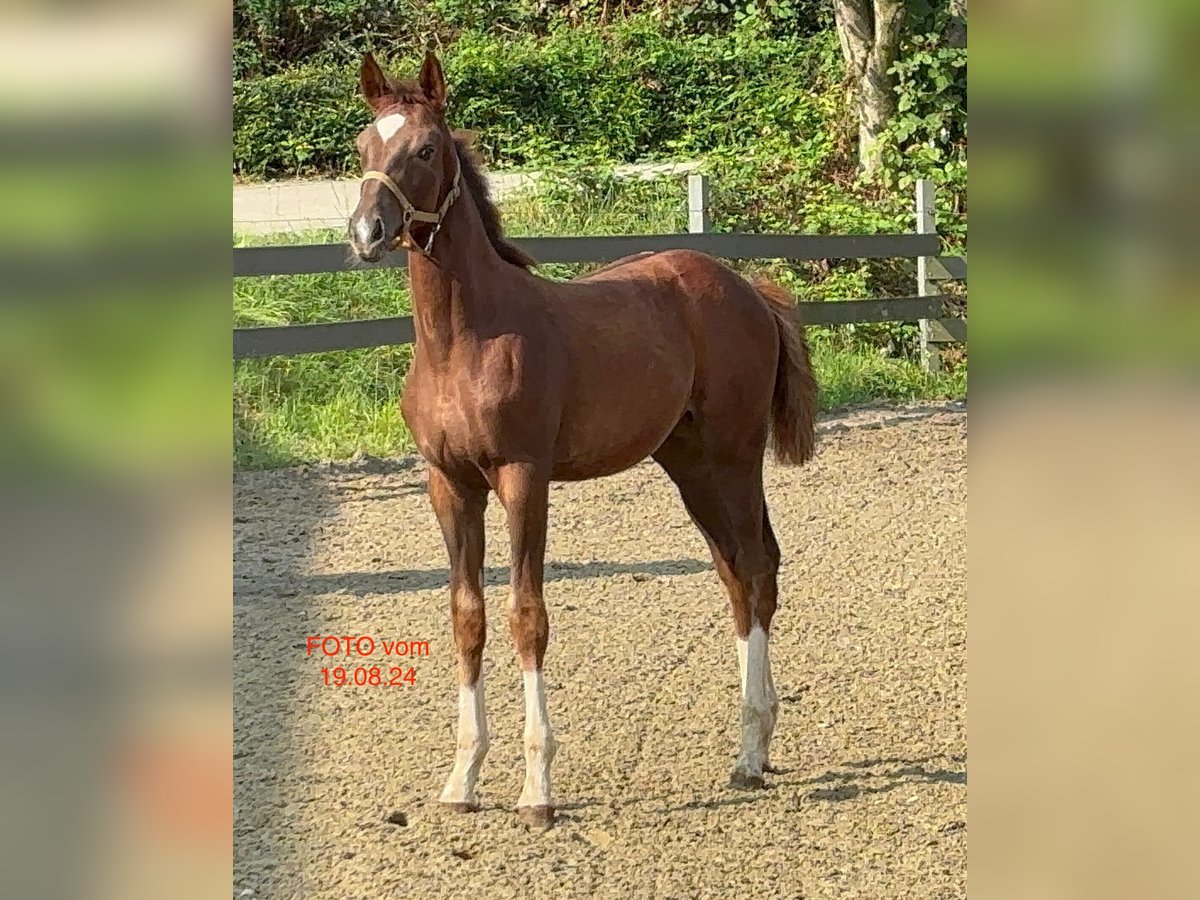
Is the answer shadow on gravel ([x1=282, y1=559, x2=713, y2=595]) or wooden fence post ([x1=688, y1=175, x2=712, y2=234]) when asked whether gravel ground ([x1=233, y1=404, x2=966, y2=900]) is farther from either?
wooden fence post ([x1=688, y1=175, x2=712, y2=234])

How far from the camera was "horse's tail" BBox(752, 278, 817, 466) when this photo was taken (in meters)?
4.11

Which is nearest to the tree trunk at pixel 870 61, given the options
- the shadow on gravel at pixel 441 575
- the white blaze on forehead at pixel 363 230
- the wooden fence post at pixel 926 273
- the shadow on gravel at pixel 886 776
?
the wooden fence post at pixel 926 273

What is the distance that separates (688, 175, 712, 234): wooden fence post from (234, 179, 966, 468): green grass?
2.90 ft

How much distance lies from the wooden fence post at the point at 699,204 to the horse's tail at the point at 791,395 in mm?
5810

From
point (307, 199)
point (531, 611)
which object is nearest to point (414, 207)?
point (531, 611)

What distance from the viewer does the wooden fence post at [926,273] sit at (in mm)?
10531

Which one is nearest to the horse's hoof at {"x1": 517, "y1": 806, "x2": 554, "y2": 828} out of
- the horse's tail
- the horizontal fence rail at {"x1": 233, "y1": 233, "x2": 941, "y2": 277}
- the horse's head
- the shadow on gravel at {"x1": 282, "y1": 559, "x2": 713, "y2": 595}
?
the horse's tail

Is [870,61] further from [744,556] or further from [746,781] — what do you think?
[746,781]

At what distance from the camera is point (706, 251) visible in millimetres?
9227

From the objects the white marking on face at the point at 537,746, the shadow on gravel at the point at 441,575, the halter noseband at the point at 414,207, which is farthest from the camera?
the shadow on gravel at the point at 441,575

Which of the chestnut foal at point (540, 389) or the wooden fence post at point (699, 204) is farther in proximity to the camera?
the wooden fence post at point (699, 204)

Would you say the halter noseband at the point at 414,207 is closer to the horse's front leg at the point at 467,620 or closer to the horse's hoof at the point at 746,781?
the horse's front leg at the point at 467,620
